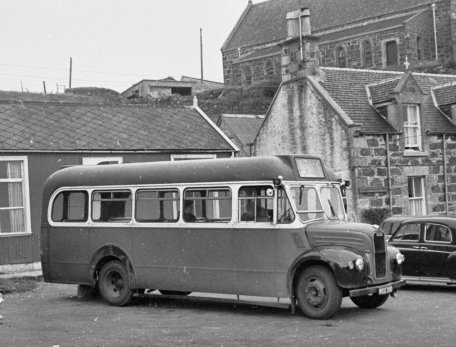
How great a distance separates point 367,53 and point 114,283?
186ft

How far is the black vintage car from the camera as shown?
619 inches

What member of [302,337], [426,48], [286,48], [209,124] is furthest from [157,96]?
[302,337]

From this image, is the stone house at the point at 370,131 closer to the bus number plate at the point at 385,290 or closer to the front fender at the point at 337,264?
the bus number plate at the point at 385,290

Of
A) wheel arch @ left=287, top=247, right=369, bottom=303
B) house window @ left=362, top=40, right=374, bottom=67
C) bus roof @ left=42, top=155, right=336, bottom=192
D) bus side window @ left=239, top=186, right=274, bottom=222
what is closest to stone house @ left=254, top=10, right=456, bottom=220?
bus roof @ left=42, top=155, right=336, bottom=192

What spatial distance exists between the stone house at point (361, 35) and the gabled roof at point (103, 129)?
36498 mm

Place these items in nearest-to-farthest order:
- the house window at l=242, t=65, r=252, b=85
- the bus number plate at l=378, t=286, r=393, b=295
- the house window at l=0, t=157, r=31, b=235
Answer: the bus number plate at l=378, t=286, r=393, b=295, the house window at l=0, t=157, r=31, b=235, the house window at l=242, t=65, r=252, b=85

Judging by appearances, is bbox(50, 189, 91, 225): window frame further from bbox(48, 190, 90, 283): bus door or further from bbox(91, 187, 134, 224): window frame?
bbox(91, 187, 134, 224): window frame

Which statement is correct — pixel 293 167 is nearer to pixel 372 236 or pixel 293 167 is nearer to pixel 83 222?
pixel 372 236

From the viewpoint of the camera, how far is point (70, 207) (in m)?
15.5

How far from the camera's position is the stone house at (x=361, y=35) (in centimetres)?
6425

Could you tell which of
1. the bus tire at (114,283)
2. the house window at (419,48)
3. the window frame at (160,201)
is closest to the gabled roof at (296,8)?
the house window at (419,48)

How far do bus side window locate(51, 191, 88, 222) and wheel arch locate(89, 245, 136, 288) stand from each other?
83 cm

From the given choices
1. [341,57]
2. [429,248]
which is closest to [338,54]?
[341,57]

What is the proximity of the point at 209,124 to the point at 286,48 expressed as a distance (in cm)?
717
